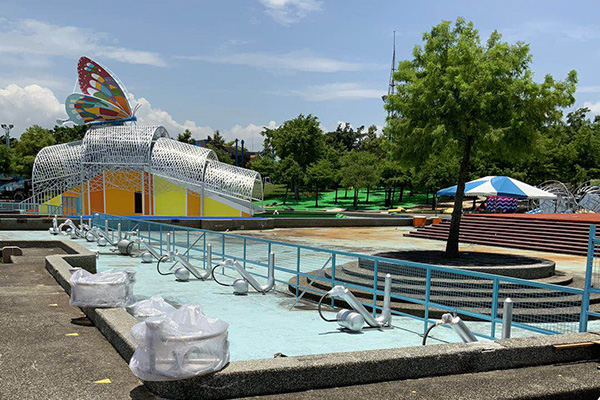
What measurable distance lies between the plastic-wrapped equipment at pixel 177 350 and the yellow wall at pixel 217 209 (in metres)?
36.1

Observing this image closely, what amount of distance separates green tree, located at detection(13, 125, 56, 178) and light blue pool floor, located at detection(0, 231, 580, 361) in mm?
63743

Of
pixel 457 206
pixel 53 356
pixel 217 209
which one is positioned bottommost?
pixel 217 209

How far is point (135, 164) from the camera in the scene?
131 ft

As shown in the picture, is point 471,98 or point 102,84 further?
point 102,84

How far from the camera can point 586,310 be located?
7.20m

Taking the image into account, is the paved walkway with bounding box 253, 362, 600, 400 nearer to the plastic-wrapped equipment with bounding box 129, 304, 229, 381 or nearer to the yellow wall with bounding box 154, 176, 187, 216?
the plastic-wrapped equipment with bounding box 129, 304, 229, 381

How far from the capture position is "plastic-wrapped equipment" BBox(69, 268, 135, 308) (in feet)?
24.8

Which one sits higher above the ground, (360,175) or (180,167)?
(180,167)

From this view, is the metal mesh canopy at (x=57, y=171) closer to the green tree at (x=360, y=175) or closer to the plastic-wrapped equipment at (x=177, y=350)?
the green tree at (x=360, y=175)

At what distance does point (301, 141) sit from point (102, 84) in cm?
4565

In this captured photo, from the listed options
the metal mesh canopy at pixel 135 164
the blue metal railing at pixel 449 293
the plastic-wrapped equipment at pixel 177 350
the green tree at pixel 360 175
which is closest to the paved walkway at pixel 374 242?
the blue metal railing at pixel 449 293

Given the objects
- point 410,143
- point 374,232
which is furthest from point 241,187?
point 410,143

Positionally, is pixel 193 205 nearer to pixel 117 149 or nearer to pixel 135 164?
pixel 135 164

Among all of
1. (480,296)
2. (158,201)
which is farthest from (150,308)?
(158,201)
